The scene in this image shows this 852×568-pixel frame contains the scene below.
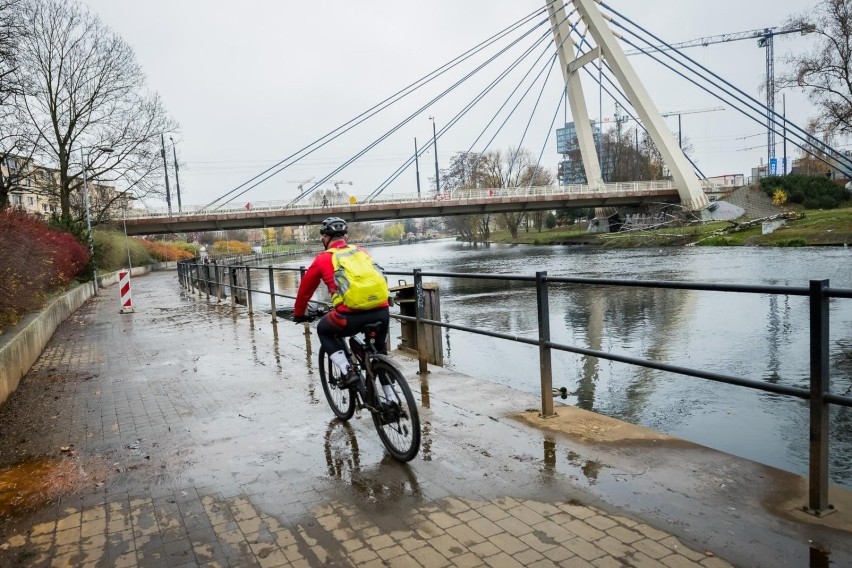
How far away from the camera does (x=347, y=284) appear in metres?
4.34

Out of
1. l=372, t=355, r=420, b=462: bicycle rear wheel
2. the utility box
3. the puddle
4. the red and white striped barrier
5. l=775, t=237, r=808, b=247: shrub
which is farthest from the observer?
l=775, t=237, r=808, b=247: shrub

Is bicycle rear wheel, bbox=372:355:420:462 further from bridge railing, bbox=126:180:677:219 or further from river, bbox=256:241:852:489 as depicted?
bridge railing, bbox=126:180:677:219

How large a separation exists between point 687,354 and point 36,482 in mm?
8669

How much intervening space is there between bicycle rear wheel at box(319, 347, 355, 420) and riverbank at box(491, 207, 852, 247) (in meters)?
30.9

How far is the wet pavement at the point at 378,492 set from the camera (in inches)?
123

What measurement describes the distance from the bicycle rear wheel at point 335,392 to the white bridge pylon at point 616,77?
3946 cm

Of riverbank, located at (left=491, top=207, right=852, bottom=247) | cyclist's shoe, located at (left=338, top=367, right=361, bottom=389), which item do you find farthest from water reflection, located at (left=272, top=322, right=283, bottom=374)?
riverbank, located at (left=491, top=207, right=852, bottom=247)

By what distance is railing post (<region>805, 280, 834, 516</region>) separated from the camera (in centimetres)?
306

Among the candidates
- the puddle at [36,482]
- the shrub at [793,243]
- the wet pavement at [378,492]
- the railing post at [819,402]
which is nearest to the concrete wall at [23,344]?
the wet pavement at [378,492]

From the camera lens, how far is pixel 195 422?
5703mm

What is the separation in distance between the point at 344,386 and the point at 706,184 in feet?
173

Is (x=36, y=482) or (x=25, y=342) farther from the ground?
(x=25, y=342)

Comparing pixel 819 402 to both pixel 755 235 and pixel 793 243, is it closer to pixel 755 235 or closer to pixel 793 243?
pixel 793 243

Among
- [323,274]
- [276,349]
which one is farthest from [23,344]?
[323,274]
